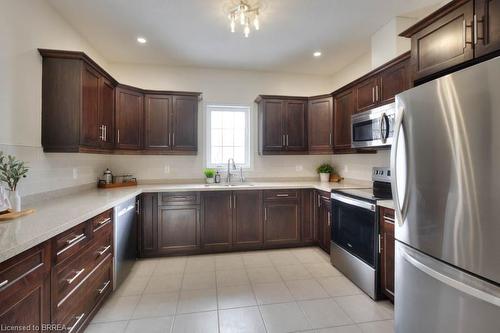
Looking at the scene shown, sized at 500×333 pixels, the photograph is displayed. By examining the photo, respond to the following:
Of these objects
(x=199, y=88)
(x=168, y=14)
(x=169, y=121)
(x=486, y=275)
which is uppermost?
(x=168, y=14)

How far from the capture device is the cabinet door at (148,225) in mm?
3072

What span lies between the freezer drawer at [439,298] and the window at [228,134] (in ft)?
9.22

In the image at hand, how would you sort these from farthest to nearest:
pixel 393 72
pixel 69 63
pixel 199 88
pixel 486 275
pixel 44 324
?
1. pixel 199 88
2. pixel 393 72
3. pixel 69 63
4. pixel 44 324
5. pixel 486 275

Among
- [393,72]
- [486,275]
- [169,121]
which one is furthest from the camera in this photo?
[169,121]

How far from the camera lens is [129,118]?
3.24 metres

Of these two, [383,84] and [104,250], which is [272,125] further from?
[104,250]

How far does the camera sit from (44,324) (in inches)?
49.8

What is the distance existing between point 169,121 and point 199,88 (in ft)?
2.66

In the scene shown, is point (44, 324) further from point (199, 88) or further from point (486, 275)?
point (199, 88)

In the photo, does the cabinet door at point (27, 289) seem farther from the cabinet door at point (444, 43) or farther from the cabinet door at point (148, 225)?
the cabinet door at point (444, 43)

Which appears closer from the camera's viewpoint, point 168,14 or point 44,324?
point 44,324

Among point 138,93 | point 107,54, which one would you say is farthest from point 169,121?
point 107,54

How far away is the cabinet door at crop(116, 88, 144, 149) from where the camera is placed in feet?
10.2

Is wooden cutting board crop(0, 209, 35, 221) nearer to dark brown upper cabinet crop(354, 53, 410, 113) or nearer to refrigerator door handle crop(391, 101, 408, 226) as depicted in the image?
refrigerator door handle crop(391, 101, 408, 226)
